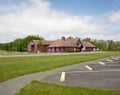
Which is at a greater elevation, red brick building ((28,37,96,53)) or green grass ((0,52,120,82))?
red brick building ((28,37,96,53))

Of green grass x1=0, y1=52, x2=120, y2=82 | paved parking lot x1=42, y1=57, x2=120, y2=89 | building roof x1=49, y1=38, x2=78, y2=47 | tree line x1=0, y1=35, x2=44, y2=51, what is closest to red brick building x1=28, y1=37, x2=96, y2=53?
building roof x1=49, y1=38, x2=78, y2=47

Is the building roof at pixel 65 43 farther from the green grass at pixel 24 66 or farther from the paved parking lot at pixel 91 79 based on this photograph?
the paved parking lot at pixel 91 79

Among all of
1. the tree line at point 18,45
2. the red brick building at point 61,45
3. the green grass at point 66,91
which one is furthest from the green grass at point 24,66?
the tree line at point 18,45

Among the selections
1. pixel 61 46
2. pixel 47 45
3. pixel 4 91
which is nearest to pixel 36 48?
pixel 47 45

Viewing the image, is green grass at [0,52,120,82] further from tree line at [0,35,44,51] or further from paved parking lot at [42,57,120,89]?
tree line at [0,35,44,51]

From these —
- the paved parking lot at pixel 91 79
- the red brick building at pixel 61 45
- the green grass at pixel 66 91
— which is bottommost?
the green grass at pixel 66 91

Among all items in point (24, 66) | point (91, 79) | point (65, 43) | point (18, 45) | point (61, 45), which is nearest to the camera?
point (91, 79)

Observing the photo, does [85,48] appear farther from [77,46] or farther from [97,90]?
→ [97,90]

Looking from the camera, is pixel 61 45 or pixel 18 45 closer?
pixel 61 45

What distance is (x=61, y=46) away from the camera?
86.0 metres

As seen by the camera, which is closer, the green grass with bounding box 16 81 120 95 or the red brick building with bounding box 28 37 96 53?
the green grass with bounding box 16 81 120 95

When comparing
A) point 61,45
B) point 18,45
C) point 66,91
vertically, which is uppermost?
point 18,45

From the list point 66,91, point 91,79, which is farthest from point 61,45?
point 66,91

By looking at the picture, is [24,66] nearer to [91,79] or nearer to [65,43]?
[91,79]
